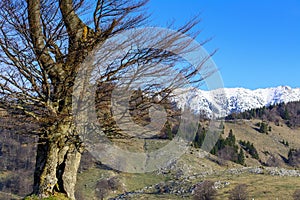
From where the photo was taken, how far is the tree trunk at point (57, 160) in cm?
857

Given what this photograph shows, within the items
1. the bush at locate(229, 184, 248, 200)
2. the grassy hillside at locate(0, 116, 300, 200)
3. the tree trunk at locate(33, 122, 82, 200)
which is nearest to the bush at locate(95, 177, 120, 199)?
the grassy hillside at locate(0, 116, 300, 200)

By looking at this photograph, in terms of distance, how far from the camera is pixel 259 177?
240ft

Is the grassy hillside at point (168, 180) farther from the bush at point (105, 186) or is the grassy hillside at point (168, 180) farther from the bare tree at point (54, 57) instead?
the bare tree at point (54, 57)

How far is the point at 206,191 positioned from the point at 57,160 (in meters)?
54.9

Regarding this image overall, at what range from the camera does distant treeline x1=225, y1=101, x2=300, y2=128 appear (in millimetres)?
161250

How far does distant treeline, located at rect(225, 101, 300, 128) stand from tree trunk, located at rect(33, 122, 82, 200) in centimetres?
14961

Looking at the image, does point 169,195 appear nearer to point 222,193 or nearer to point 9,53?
point 222,193

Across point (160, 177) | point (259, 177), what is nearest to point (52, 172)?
point (259, 177)

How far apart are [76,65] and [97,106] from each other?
90 centimetres

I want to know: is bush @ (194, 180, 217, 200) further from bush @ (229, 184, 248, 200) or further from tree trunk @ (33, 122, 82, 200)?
tree trunk @ (33, 122, 82, 200)

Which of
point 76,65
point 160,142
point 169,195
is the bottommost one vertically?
point 169,195

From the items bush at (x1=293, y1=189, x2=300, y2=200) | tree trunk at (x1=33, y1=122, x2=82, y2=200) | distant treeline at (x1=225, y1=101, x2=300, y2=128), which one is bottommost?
bush at (x1=293, y1=189, x2=300, y2=200)

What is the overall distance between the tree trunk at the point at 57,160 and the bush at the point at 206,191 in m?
53.8

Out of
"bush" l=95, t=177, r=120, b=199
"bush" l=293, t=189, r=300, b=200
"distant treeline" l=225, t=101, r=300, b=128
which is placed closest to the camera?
"bush" l=293, t=189, r=300, b=200
